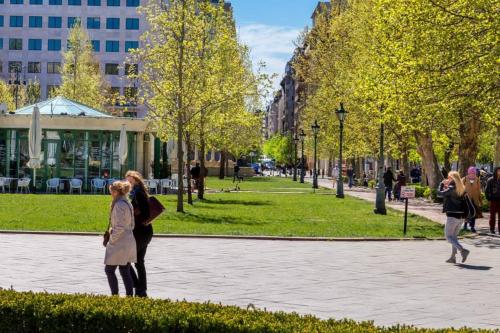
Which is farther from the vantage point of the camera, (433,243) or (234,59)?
(234,59)

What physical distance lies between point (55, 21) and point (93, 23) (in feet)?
17.0

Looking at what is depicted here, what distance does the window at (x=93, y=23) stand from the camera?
10244 centimetres

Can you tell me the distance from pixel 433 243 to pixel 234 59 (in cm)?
2205

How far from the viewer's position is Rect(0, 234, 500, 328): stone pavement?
9555 mm

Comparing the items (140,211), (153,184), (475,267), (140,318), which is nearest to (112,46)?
(153,184)

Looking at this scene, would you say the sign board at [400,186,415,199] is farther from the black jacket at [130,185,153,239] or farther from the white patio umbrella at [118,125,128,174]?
the white patio umbrella at [118,125,128,174]

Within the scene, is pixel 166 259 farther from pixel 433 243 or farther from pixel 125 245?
pixel 433 243

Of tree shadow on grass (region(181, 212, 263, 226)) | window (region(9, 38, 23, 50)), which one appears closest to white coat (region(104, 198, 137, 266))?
tree shadow on grass (region(181, 212, 263, 226))

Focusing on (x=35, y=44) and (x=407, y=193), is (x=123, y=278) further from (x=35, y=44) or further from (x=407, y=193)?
(x=35, y=44)

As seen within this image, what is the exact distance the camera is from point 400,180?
38719 mm

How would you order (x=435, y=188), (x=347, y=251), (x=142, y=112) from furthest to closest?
(x=142, y=112) < (x=435, y=188) < (x=347, y=251)

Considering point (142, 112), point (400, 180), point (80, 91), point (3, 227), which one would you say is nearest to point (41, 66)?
point (142, 112)

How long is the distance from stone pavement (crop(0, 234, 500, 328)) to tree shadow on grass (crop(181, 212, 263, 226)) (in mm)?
4472

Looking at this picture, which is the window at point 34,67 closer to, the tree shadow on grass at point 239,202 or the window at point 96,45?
the window at point 96,45
